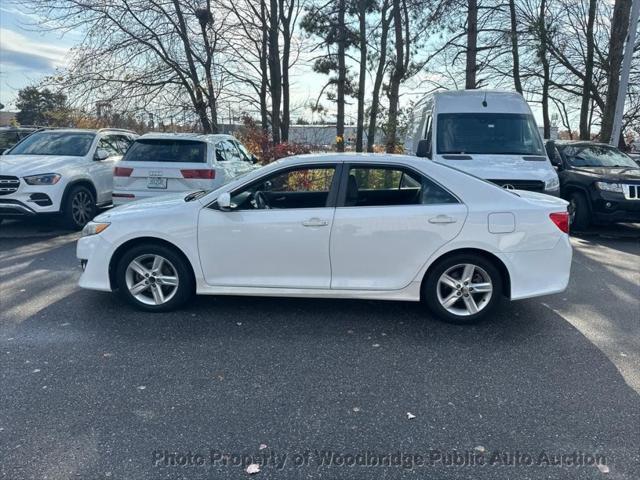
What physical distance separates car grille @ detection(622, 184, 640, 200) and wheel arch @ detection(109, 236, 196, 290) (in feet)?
25.2

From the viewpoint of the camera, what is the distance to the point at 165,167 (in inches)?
309

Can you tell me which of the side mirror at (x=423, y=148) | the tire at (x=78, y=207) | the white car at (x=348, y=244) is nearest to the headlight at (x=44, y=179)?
the tire at (x=78, y=207)

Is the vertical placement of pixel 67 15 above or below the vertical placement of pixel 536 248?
above

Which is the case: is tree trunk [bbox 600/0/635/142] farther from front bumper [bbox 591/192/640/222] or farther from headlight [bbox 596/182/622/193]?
front bumper [bbox 591/192/640/222]

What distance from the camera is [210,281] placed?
4645 millimetres

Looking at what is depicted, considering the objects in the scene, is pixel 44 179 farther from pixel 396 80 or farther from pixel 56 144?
pixel 396 80

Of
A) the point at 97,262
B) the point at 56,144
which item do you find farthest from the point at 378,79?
the point at 97,262

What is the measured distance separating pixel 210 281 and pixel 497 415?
276 centimetres

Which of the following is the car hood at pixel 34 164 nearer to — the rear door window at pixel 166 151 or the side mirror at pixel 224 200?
the rear door window at pixel 166 151

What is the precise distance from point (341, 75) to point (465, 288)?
43.1 ft

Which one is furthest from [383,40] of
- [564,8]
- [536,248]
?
[536,248]

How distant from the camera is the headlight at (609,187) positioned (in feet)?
28.1

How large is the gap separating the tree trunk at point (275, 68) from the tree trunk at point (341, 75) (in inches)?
77.4

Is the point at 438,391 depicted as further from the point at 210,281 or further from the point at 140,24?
the point at 140,24
